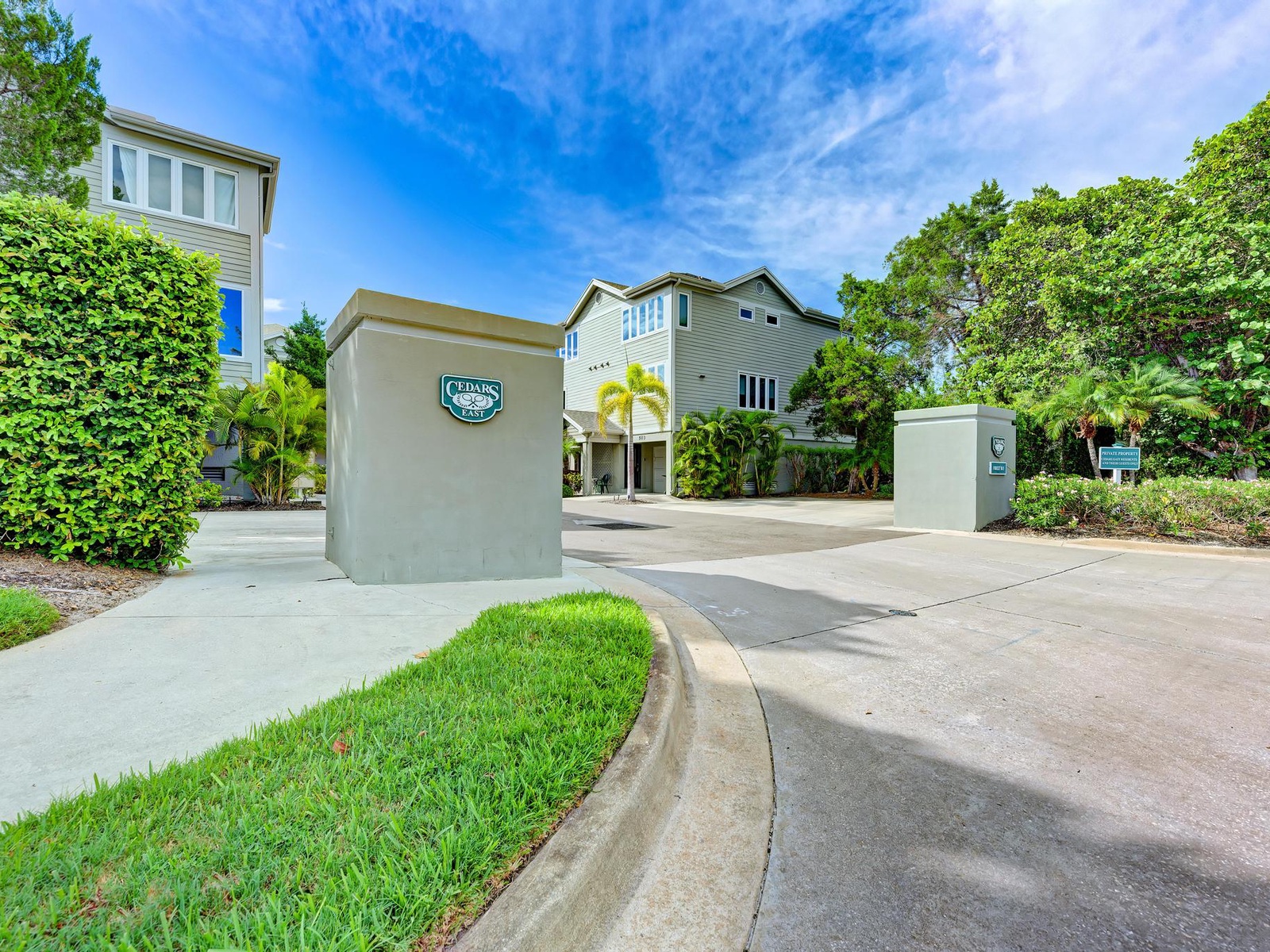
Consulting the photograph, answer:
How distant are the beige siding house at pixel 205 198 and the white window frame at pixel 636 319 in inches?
532

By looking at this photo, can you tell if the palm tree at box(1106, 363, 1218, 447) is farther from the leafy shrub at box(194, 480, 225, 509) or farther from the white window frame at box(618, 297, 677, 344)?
the leafy shrub at box(194, 480, 225, 509)

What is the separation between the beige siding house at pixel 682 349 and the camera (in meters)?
23.1

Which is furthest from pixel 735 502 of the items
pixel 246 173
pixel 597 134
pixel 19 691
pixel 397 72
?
pixel 19 691

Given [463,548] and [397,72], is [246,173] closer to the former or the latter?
[397,72]

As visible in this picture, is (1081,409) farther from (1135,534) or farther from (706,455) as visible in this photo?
(706,455)

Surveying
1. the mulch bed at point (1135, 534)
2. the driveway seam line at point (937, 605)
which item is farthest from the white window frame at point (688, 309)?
the driveway seam line at point (937, 605)

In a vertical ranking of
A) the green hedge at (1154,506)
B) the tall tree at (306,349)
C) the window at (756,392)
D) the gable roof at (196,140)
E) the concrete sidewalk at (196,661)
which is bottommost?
the concrete sidewalk at (196,661)

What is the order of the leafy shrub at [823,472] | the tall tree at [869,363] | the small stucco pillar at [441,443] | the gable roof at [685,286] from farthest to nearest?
the leafy shrub at [823,472]
the gable roof at [685,286]
the tall tree at [869,363]
the small stucco pillar at [441,443]

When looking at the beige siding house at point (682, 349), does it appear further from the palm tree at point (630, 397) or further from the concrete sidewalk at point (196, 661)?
the concrete sidewalk at point (196, 661)

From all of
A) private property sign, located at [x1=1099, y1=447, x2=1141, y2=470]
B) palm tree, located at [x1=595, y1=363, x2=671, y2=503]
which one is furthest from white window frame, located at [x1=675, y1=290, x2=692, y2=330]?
private property sign, located at [x1=1099, y1=447, x2=1141, y2=470]

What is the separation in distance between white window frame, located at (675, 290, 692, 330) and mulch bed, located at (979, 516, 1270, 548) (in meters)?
14.3

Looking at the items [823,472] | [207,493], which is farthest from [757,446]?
[207,493]

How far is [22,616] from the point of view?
11.3 ft

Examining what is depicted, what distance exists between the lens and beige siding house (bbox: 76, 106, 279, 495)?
13109 mm
